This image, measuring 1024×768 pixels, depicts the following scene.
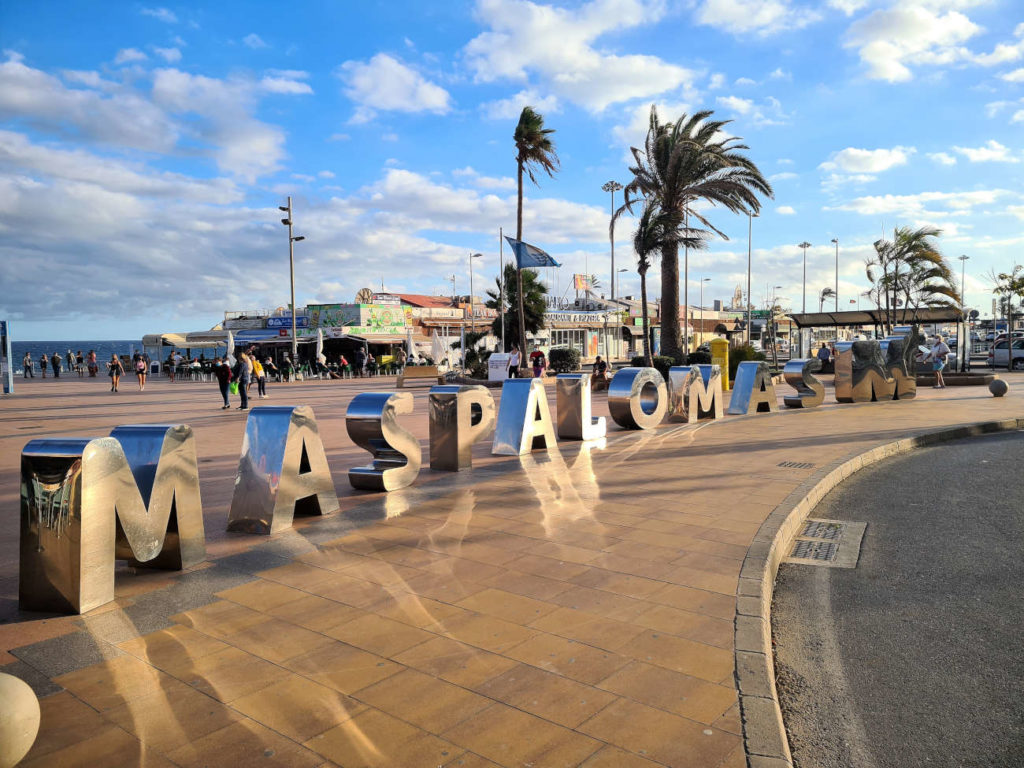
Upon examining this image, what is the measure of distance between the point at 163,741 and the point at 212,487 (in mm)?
5857

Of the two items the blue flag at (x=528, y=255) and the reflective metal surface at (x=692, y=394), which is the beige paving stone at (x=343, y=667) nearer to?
the reflective metal surface at (x=692, y=394)

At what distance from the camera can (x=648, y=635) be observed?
418 cm

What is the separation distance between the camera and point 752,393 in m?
16.2

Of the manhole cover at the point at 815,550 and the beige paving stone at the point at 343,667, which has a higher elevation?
the beige paving stone at the point at 343,667

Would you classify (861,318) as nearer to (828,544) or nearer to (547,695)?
(828,544)

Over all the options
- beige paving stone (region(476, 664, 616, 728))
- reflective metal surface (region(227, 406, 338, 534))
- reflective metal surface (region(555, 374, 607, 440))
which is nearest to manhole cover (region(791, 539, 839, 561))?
beige paving stone (region(476, 664, 616, 728))

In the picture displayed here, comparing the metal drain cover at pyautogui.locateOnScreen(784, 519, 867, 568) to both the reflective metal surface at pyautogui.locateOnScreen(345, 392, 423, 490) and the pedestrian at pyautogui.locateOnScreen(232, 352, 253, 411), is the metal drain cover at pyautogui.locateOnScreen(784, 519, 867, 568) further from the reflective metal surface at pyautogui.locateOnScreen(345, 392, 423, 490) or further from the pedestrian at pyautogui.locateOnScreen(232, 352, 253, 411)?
the pedestrian at pyautogui.locateOnScreen(232, 352, 253, 411)

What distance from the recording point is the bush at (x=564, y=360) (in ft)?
138

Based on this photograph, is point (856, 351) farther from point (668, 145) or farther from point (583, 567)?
point (583, 567)

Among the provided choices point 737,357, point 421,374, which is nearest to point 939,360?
point 737,357

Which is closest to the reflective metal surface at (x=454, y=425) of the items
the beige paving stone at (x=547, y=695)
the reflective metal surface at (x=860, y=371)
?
the beige paving stone at (x=547, y=695)

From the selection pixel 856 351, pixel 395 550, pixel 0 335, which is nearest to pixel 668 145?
pixel 856 351

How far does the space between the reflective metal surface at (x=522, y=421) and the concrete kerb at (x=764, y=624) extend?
3.88 meters

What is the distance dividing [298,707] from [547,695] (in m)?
1.17
